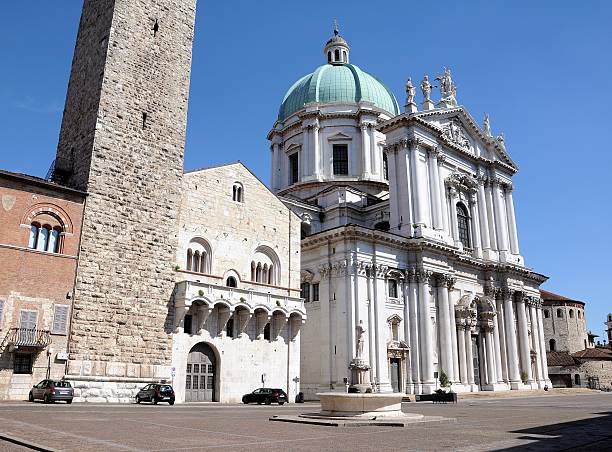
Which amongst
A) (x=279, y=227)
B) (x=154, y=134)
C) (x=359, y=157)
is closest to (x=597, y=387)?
(x=359, y=157)

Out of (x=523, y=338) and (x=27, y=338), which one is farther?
(x=523, y=338)

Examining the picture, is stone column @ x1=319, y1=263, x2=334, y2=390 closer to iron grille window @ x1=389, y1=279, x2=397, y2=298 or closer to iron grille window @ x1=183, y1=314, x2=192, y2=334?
iron grille window @ x1=389, y1=279, x2=397, y2=298

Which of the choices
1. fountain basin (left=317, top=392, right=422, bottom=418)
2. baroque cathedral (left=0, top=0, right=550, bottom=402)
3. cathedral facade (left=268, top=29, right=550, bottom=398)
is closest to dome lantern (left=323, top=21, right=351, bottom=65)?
cathedral facade (left=268, top=29, right=550, bottom=398)

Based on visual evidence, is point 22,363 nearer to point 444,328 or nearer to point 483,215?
point 444,328

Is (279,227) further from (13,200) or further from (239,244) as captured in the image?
(13,200)

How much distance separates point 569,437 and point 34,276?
22.0 metres

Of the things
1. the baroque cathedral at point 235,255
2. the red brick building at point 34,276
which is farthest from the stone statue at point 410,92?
the red brick building at point 34,276

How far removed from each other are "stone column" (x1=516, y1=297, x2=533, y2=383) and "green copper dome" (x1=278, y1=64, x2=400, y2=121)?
915 inches

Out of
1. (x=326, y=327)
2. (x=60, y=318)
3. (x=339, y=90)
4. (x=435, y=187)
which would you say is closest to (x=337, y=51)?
(x=339, y=90)

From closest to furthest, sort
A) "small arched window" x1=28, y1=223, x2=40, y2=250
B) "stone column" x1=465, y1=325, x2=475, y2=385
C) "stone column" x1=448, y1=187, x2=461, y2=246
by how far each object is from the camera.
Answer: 1. "small arched window" x1=28, y1=223, x2=40, y2=250
2. "stone column" x1=465, y1=325, x2=475, y2=385
3. "stone column" x1=448, y1=187, x2=461, y2=246

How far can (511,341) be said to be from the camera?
5062 centimetres

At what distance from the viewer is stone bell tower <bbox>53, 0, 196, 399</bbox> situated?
85.3 ft

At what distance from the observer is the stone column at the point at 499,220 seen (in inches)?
2098

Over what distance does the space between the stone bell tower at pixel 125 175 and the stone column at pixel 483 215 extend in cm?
3187
